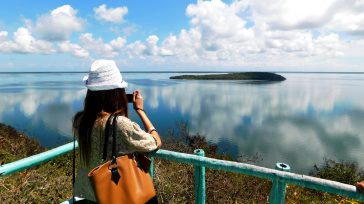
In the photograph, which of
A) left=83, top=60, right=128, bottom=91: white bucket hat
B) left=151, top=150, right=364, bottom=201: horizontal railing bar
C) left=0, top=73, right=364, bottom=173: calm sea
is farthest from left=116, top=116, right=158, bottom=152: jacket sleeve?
left=0, top=73, right=364, bottom=173: calm sea

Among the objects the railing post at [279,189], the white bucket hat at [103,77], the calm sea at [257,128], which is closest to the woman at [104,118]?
the white bucket hat at [103,77]

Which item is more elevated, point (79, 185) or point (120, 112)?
point (120, 112)

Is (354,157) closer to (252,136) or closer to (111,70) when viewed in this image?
(252,136)

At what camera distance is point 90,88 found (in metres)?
2.43

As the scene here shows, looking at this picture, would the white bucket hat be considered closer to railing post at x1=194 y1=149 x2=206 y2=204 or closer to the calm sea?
railing post at x1=194 y1=149 x2=206 y2=204

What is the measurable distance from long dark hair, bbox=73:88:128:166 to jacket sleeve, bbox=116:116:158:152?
0.30ft

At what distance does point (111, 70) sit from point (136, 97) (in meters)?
0.41

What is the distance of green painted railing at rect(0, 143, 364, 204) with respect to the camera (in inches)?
100

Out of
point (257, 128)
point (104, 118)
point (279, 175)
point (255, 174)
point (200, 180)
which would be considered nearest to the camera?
point (104, 118)

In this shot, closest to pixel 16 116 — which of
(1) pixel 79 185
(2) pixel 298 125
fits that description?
(2) pixel 298 125

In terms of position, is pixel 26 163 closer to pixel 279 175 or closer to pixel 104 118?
pixel 104 118

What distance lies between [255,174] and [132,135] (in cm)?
117

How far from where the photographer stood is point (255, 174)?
294 cm

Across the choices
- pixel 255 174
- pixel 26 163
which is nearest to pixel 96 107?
pixel 26 163
